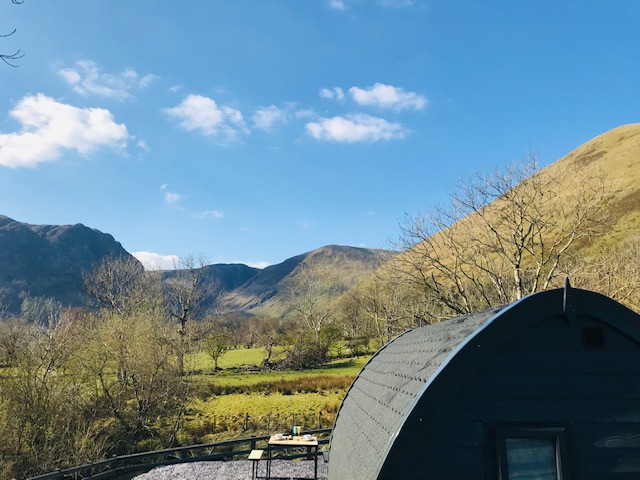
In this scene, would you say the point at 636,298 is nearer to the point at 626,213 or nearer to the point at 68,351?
the point at 68,351

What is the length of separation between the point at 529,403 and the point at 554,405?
0.91ft

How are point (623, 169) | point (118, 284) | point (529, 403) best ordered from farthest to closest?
1. point (623, 169)
2. point (118, 284)
3. point (529, 403)

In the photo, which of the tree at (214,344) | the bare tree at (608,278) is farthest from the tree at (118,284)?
the bare tree at (608,278)

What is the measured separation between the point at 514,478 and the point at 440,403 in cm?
105

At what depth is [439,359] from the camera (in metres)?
4.94

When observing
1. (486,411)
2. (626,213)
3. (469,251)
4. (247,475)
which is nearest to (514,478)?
(486,411)

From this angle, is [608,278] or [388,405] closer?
[388,405]

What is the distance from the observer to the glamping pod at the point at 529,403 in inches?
171

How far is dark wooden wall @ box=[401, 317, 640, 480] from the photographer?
14.4ft

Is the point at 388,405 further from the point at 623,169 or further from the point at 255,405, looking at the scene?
the point at 623,169

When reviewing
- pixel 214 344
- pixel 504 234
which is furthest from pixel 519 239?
pixel 214 344

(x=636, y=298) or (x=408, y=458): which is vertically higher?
(x=636, y=298)

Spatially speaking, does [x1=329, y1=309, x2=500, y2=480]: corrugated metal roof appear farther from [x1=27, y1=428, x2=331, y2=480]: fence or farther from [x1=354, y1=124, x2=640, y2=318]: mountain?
[x1=354, y1=124, x2=640, y2=318]: mountain

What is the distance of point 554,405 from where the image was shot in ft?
15.3
